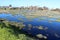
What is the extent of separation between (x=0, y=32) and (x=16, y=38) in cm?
426

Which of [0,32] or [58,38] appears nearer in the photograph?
[0,32]

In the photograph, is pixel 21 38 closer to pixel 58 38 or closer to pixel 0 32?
pixel 0 32

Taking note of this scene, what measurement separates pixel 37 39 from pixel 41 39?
2.46 m

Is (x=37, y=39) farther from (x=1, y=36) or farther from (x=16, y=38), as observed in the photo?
(x=1, y=36)

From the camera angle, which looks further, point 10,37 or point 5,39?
point 10,37

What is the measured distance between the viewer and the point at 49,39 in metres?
51.6

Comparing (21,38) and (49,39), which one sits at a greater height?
(21,38)

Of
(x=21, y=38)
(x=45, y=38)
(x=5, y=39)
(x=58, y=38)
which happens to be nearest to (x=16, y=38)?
(x=21, y=38)

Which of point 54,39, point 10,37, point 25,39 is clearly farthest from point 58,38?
point 10,37

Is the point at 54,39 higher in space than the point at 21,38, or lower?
lower

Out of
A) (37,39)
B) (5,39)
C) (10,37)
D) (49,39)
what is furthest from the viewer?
(49,39)

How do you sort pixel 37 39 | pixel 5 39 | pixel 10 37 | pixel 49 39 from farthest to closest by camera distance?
pixel 49 39 → pixel 37 39 → pixel 10 37 → pixel 5 39

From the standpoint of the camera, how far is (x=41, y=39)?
50094 millimetres

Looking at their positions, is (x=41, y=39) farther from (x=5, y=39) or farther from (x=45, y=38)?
(x=5, y=39)
